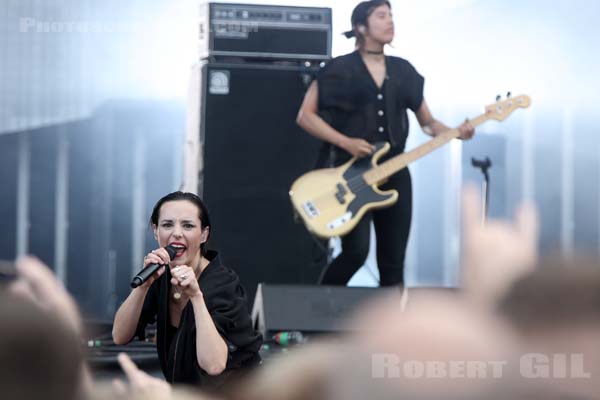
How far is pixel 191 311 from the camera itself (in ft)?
8.14

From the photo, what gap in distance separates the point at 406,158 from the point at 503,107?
A: 20.6 inches

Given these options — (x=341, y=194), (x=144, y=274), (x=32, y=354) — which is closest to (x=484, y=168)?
(x=341, y=194)

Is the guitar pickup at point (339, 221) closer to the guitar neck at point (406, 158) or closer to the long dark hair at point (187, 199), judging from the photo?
the guitar neck at point (406, 158)

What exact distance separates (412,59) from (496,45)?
56 cm

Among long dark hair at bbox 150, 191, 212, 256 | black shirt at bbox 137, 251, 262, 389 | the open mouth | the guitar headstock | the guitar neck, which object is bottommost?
black shirt at bbox 137, 251, 262, 389

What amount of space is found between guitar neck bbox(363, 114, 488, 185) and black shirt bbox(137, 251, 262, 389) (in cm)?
228

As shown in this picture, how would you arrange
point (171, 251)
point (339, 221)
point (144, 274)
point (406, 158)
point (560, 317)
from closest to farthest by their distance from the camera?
1. point (560, 317)
2. point (144, 274)
3. point (171, 251)
4. point (339, 221)
5. point (406, 158)

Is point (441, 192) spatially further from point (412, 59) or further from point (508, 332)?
point (508, 332)

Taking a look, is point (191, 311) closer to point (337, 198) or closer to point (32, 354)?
point (32, 354)

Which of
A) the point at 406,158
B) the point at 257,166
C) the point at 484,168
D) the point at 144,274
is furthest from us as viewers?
the point at 484,168

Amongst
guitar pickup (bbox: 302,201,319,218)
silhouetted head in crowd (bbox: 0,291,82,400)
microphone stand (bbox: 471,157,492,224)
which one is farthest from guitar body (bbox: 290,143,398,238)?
silhouetted head in crowd (bbox: 0,291,82,400)

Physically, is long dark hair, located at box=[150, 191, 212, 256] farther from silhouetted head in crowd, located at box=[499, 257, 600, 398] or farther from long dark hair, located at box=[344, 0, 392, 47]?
long dark hair, located at box=[344, 0, 392, 47]

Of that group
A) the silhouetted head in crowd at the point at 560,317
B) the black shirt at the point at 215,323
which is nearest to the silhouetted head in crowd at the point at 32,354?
the silhouetted head in crowd at the point at 560,317

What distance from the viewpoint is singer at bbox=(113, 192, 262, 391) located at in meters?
2.42
